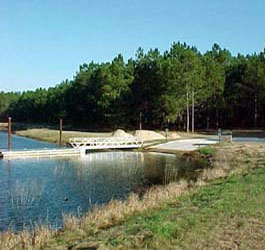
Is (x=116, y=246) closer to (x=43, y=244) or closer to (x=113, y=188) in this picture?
(x=43, y=244)

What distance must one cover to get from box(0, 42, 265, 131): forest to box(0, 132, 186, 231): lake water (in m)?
23.9

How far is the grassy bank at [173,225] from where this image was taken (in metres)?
10.2

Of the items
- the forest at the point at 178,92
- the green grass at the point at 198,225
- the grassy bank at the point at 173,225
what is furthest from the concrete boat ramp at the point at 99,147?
the green grass at the point at 198,225

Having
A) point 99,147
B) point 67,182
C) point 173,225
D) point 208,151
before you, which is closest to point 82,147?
point 99,147

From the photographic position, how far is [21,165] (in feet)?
121

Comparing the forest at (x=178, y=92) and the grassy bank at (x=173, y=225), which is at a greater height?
the forest at (x=178, y=92)

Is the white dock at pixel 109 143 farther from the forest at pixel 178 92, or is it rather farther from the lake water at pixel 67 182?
the forest at pixel 178 92

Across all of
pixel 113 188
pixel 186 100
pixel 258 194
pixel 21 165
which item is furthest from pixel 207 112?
pixel 258 194

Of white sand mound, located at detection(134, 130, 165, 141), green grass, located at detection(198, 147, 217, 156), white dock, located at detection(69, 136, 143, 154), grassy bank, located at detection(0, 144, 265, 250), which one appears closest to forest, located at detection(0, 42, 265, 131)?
white sand mound, located at detection(134, 130, 165, 141)

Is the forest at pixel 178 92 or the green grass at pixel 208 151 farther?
the forest at pixel 178 92

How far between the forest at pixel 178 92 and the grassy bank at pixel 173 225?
163 feet

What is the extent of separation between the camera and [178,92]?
67.8 meters

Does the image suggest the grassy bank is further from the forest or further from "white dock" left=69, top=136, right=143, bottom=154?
the forest

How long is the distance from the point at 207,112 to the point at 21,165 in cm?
4629
